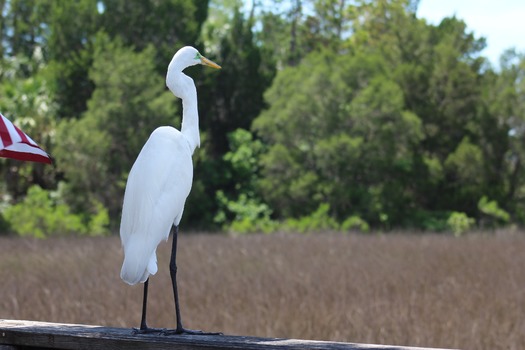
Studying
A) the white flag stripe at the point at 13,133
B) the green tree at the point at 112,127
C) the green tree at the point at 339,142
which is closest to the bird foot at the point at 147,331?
the white flag stripe at the point at 13,133

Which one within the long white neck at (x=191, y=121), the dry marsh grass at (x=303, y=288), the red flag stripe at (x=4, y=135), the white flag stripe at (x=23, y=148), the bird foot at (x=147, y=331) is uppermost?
the long white neck at (x=191, y=121)

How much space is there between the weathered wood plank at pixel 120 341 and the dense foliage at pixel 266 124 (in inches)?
653

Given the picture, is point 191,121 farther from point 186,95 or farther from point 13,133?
point 13,133

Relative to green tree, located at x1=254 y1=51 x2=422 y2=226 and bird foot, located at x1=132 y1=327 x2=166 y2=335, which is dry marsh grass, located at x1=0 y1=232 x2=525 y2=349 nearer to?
bird foot, located at x1=132 y1=327 x2=166 y2=335

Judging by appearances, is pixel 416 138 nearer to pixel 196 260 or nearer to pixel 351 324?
pixel 196 260

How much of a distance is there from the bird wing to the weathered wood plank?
22 centimetres

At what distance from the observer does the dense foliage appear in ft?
70.7

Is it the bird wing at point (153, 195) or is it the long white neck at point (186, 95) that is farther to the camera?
the long white neck at point (186, 95)

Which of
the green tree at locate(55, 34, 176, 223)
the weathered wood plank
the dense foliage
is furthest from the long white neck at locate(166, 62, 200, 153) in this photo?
the green tree at locate(55, 34, 176, 223)

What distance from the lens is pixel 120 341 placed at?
287 cm

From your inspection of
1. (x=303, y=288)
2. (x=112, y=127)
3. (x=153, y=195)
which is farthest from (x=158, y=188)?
(x=112, y=127)

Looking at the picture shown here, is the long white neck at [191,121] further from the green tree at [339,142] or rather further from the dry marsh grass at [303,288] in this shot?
the green tree at [339,142]

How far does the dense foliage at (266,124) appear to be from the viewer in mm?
21562

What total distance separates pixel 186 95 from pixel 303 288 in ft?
23.0
